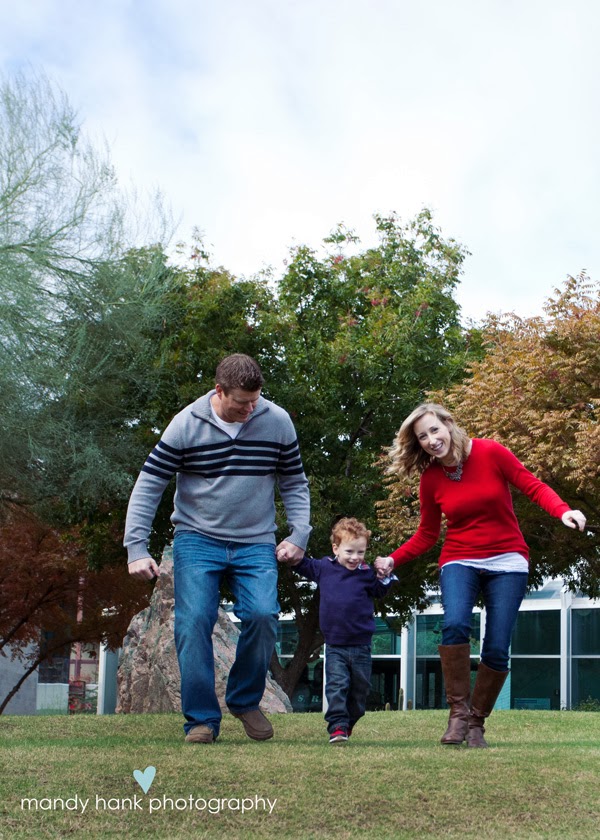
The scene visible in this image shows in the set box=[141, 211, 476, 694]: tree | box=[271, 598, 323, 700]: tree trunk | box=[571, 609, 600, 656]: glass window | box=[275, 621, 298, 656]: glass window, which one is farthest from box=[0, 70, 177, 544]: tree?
box=[275, 621, 298, 656]: glass window

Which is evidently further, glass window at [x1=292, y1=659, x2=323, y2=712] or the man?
glass window at [x1=292, y1=659, x2=323, y2=712]

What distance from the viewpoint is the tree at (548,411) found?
58.4ft

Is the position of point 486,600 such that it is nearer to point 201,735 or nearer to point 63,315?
point 201,735

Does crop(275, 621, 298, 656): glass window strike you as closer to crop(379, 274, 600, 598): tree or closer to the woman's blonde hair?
crop(379, 274, 600, 598): tree

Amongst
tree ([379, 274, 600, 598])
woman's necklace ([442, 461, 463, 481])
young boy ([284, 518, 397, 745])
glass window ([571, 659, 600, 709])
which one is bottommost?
glass window ([571, 659, 600, 709])

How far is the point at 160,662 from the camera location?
12.1 m

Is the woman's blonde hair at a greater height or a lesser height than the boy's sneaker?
greater

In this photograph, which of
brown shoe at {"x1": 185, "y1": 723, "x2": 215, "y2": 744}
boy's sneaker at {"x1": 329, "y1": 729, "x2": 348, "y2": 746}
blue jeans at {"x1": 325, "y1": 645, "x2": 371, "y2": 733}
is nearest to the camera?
brown shoe at {"x1": 185, "y1": 723, "x2": 215, "y2": 744}

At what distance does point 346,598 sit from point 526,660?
115 ft

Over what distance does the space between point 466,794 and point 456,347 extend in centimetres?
2255

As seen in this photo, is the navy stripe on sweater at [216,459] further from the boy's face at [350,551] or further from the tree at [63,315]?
the tree at [63,315]

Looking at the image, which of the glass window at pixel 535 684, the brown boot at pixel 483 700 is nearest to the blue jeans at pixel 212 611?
the brown boot at pixel 483 700

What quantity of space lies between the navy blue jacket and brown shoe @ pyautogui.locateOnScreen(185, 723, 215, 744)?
1.19m

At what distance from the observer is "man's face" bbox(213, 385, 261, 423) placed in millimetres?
5070
